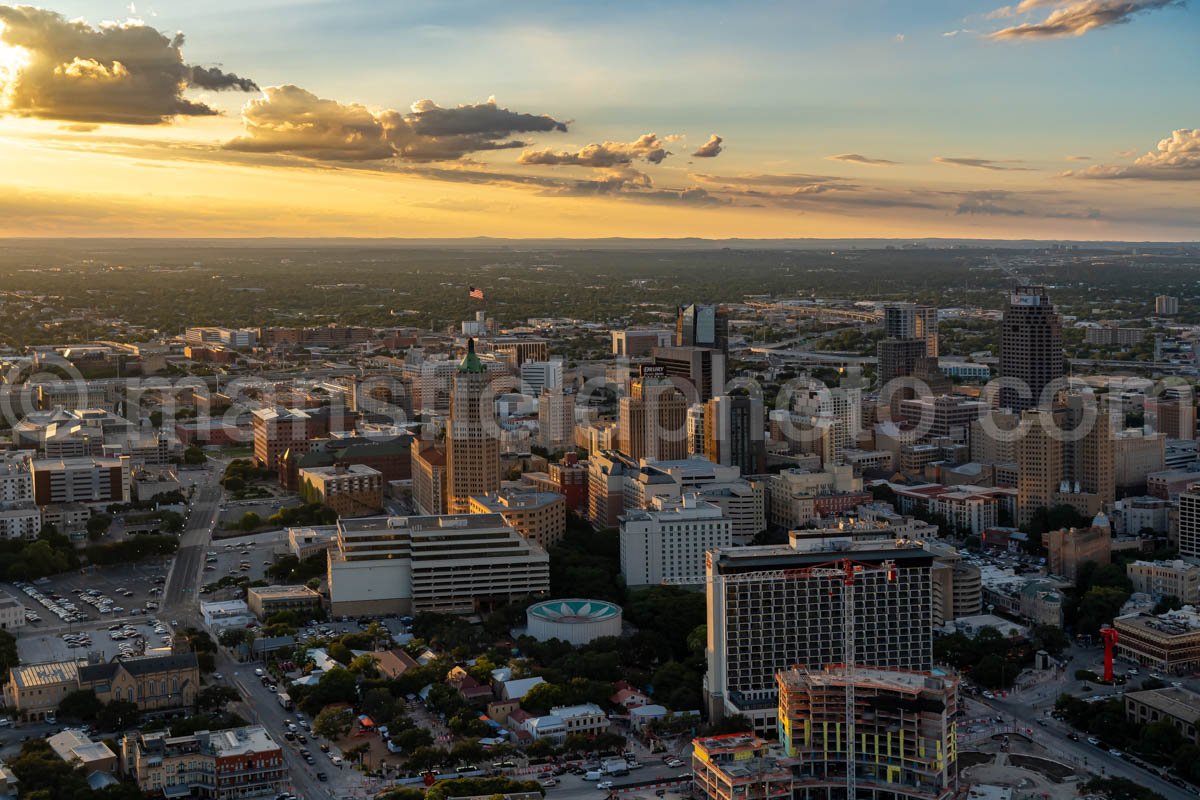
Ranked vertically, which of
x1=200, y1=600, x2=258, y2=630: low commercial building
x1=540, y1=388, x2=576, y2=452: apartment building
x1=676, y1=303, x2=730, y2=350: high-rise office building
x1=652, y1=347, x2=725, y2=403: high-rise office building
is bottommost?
x1=200, y1=600, x2=258, y2=630: low commercial building

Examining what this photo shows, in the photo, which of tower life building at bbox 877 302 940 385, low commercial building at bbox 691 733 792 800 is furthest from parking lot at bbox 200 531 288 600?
tower life building at bbox 877 302 940 385

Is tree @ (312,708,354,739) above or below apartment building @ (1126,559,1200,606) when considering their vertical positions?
below

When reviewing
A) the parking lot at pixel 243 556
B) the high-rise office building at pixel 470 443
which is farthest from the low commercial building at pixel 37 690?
the high-rise office building at pixel 470 443

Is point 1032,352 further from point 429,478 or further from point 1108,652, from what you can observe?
point 1108,652

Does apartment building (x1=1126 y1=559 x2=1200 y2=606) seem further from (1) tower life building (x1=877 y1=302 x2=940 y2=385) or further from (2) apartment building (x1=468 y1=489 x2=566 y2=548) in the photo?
(1) tower life building (x1=877 y1=302 x2=940 y2=385)

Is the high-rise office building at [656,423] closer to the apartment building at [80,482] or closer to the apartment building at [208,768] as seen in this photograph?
the apartment building at [80,482]

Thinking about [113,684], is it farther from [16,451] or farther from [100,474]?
[16,451]
